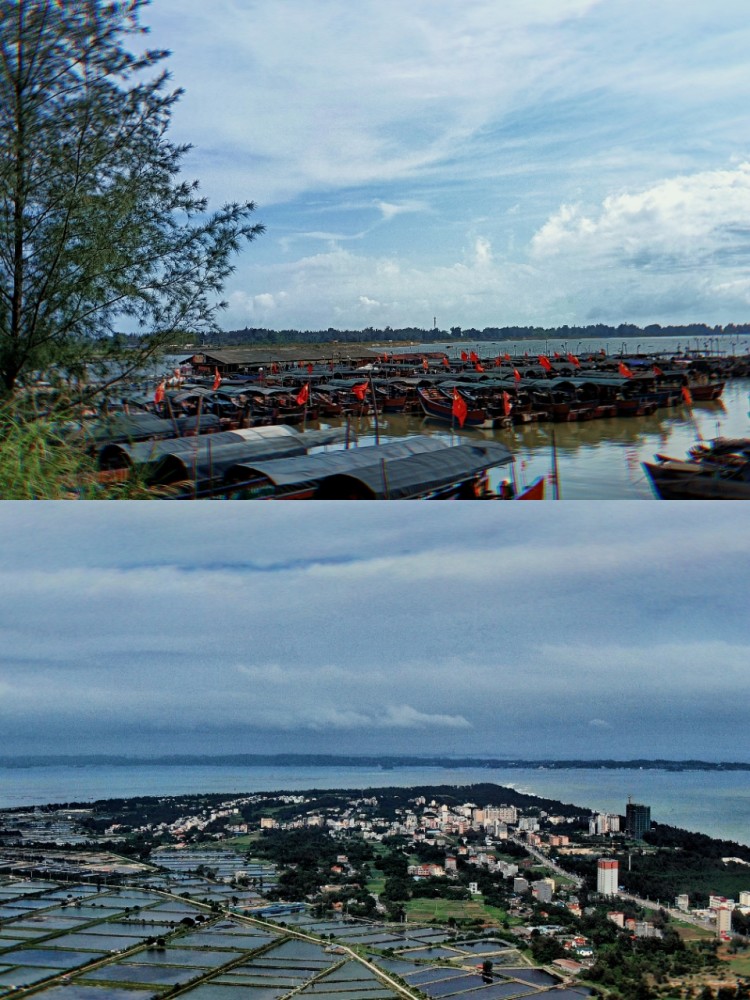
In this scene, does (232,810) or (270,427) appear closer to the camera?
(232,810)

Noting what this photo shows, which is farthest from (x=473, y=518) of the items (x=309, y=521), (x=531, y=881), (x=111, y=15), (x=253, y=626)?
(x=111, y=15)

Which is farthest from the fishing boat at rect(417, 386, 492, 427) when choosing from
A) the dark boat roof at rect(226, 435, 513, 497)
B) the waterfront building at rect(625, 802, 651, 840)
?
the waterfront building at rect(625, 802, 651, 840)

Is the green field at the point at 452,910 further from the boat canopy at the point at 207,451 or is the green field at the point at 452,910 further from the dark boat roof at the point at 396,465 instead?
the boat canopy at the point at 207,451

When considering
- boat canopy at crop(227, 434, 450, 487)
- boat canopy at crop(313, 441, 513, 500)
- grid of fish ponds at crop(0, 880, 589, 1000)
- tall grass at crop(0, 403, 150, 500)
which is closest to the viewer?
grid of fish ponds at crop(0, 880, 589, 1000)

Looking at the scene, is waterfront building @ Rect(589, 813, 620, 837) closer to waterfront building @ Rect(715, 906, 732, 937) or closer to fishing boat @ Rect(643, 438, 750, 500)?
waterfront building @ Rect(715, 906, 732, 937)

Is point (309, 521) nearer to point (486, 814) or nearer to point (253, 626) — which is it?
point (253, 626)

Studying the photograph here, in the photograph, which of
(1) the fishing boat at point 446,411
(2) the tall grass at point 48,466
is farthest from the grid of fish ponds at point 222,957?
(1) the fishing boat at point 446,411
